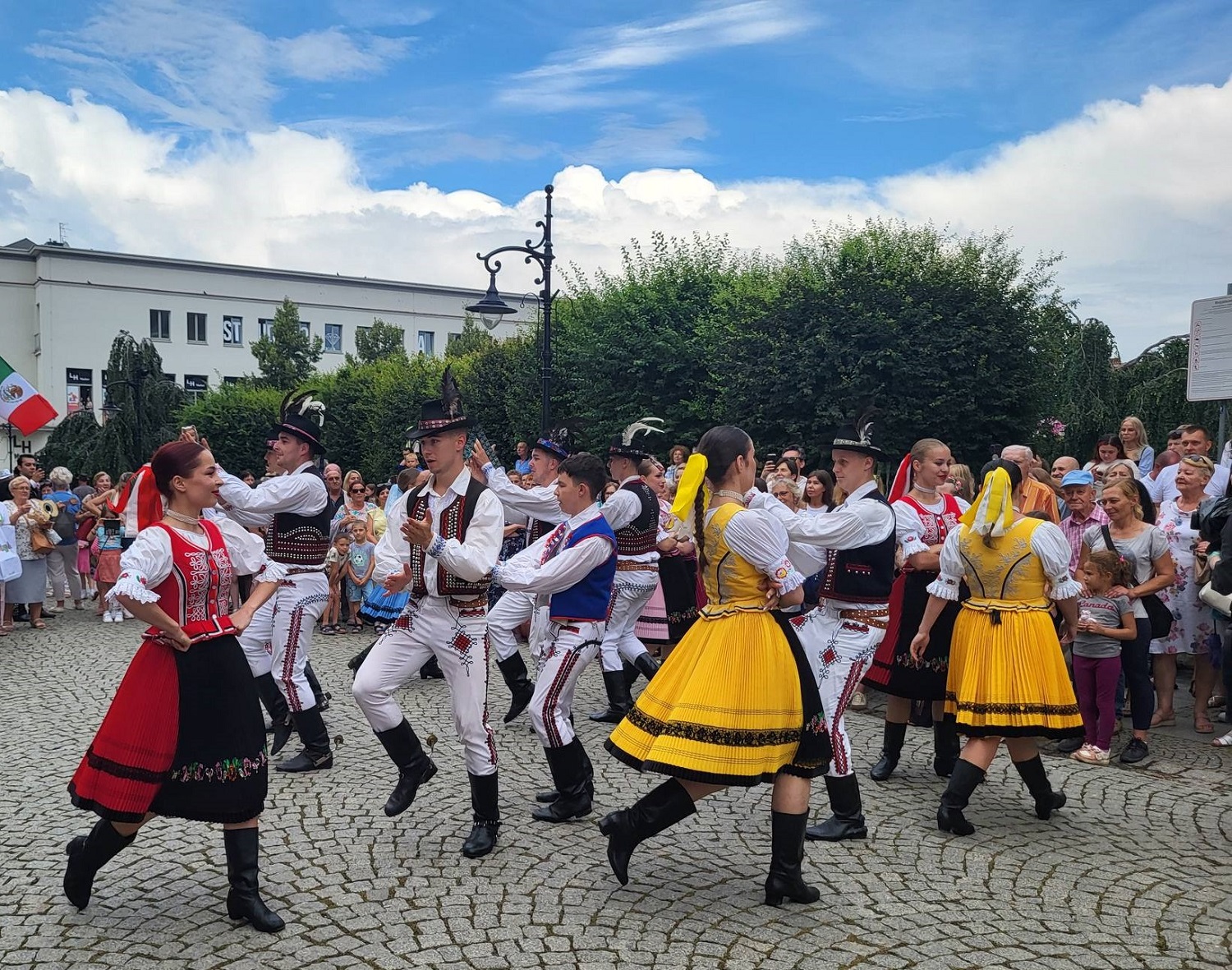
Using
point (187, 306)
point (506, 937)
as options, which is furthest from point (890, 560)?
point (187, 306)

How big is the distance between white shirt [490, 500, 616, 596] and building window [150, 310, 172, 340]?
56316mm

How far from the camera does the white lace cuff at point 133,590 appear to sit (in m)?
3.93

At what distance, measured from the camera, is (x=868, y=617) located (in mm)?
5371

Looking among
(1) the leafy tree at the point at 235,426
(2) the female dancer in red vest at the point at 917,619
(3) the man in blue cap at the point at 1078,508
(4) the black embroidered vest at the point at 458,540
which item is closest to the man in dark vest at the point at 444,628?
(4) the black embroidered vest at the point at 458,540

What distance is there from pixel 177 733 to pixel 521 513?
3771 millimetres

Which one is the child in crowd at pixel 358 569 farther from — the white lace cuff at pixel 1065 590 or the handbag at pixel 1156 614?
the white lace cuff at pixel 1065 590

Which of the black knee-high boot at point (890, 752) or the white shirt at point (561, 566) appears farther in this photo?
the black knee-high boot at point (890, 752)

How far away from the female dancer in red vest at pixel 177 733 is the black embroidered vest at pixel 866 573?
2.81 metres

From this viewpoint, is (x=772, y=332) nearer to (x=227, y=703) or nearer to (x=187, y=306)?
(x=227, y=703)

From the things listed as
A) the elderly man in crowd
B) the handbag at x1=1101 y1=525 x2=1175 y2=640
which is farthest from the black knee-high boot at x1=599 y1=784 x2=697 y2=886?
the handbag at x1=1101 y1=525 x2=1175 y2=640

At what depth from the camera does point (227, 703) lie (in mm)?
4168

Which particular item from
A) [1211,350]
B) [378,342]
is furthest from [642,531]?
[378,342]

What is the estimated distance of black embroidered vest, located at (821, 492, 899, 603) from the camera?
17.5 feet

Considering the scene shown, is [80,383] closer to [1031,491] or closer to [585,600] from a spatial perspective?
[585,600]
